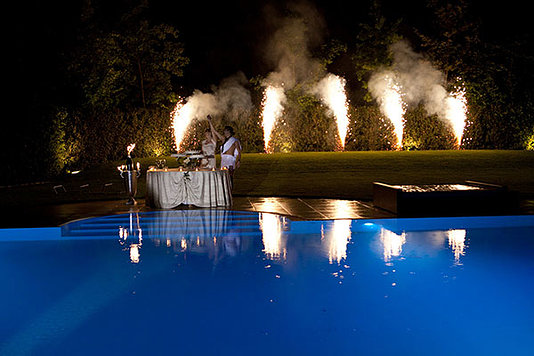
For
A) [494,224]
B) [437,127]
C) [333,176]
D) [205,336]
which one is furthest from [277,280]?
[437,127]

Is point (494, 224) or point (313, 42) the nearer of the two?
point (494, 224)

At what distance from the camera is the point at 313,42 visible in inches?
1282

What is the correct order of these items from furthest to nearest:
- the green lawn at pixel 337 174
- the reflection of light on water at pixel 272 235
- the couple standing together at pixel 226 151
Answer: the green lawn at pixel 337 174
the couple standing together at pixel 226 151
the reflection of light on water at pixel 272 235

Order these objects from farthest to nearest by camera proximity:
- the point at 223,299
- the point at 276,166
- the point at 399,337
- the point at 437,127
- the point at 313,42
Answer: the point at 313,42 → the point at 437,127 → the point at 276,166 → the point at 223,299 → the point at 399,337

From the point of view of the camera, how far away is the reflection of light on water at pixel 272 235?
8.05 metres

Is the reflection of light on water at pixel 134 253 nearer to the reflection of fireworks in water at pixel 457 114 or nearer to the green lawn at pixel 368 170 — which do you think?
the green lawn at pixel 368 170

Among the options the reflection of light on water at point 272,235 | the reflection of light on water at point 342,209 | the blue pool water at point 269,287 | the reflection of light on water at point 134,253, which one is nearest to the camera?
the blue pool water at point 269,287

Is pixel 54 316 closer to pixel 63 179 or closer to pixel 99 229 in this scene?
pixel 99 229

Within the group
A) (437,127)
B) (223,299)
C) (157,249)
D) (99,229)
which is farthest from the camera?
(437,127)

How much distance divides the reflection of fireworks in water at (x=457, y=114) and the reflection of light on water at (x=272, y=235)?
17228 mm

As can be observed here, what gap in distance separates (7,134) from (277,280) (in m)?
13.3

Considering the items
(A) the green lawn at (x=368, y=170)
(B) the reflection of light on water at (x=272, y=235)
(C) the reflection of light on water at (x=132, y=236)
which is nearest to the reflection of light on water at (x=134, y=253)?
(C) the reflection of light on water at (x=132, y=236)

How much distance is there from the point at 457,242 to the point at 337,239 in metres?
1.84

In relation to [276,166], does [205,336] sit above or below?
below
